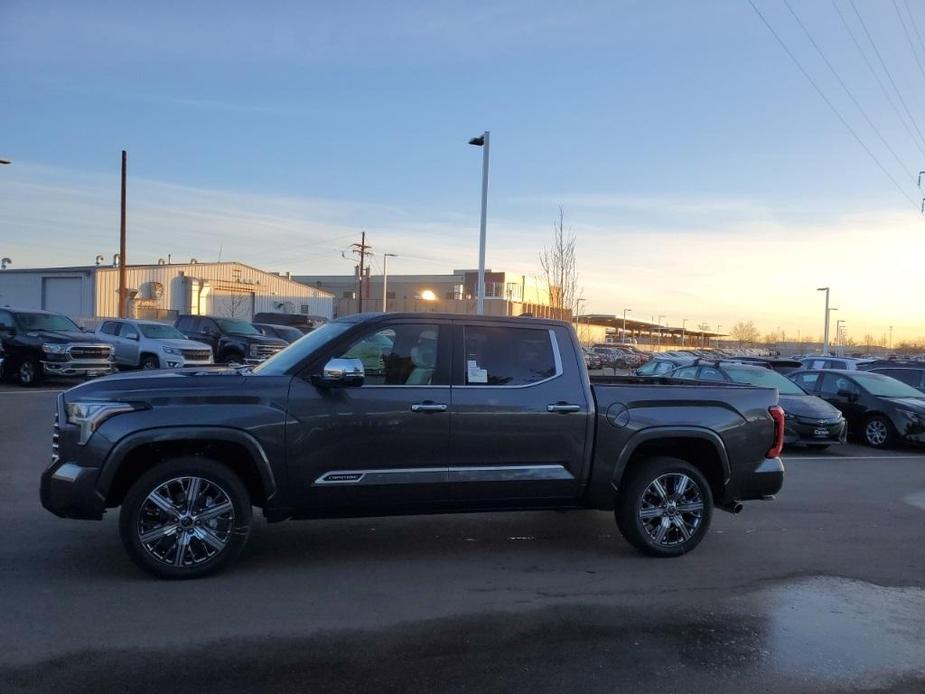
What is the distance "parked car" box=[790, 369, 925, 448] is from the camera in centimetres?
1354

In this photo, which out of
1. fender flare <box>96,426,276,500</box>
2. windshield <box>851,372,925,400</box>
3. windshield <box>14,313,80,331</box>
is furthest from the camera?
windshield <box>14,313,80,331</box>

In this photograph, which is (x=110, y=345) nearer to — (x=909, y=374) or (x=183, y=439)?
(x=183, y=439)

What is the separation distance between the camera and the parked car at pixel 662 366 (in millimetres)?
14602

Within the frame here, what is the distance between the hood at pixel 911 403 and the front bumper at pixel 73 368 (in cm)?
1792

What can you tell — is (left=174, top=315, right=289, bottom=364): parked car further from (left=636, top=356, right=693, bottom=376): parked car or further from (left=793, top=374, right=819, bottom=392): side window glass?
(left=793, top=374, right=819, bottom=392): side window glass

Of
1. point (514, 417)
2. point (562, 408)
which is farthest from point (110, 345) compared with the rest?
point (562, 408)

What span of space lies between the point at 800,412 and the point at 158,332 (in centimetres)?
1748

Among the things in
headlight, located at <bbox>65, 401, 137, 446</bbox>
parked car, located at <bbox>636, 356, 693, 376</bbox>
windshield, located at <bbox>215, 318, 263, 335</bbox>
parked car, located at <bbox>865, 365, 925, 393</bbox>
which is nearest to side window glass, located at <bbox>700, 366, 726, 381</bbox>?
parked car, located at <bbox>636, 356, 693, 376</bbox>

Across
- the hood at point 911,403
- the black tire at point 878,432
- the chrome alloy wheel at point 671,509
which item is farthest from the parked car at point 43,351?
the hood at point 911,403

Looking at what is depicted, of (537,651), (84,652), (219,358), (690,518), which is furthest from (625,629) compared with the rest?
(219,358)

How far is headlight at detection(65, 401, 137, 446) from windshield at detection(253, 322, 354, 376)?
99 cm

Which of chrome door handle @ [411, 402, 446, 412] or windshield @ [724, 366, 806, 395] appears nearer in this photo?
chrome door handle @ [411, 402, 446, 412]

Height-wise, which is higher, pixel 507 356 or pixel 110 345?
pixel 507 356

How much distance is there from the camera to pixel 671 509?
6.15 meters
